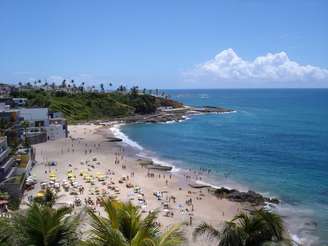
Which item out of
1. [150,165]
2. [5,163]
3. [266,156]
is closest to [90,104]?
[150,165]

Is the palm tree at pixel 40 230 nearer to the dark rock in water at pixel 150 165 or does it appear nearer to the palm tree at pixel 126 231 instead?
the palm tree at pixel 126 231

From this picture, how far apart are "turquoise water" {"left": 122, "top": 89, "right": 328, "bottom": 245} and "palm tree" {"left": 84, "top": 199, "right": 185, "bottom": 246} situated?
2770 cm

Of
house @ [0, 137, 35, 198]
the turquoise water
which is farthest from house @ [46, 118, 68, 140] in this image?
house @ [0, 137, 35, 198]

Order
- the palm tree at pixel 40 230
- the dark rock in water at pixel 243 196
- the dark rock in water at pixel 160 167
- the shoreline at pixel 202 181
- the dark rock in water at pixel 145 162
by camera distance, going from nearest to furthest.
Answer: the palm tree at pixel 40 230, the dark rock in water at pixel 243 196, the shoreline at pixel 202 181, the dark rock in water at pixel 160 167, the dark rock in water at pixel 145 162

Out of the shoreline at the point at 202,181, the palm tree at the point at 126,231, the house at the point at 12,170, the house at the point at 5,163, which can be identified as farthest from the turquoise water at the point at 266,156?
the palm tree at the point at 126,231

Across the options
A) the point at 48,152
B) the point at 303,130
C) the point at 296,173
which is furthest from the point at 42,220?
the point at 303,130

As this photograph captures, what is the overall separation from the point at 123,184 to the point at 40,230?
42.2 m

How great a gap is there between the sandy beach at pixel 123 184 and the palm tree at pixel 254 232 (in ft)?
68.8

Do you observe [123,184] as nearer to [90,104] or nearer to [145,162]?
[145,162]

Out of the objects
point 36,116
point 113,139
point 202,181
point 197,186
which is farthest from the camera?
point 113,139

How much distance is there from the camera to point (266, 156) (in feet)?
227

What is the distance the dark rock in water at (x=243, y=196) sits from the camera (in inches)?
1727

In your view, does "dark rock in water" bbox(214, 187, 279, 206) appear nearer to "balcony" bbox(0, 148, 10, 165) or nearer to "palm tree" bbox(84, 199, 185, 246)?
A: "balcony" bbox(0, 148, 10, 165)

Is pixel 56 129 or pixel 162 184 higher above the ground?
pixel 56 129
